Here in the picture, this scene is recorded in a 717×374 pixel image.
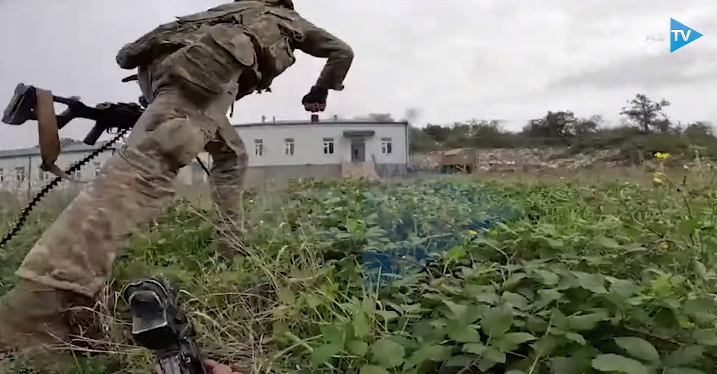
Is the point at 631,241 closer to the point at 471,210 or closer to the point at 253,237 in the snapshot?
the point at 471,210

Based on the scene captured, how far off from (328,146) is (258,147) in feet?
1.87

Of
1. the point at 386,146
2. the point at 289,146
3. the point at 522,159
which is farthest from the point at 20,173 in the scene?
the point at 522,159

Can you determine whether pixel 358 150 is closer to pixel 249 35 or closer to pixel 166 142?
pixel 249 35

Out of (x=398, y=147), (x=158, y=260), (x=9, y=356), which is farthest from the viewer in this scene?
(x=398, y=147)

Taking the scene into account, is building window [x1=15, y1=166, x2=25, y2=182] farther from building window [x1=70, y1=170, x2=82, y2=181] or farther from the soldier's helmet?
the soldier's helmet

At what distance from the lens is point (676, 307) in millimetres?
826

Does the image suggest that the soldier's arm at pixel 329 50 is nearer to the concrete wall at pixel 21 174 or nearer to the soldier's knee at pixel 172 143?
the soldier's knee at pixel 172 143

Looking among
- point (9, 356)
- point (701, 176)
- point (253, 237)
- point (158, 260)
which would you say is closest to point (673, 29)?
point (701, 176)

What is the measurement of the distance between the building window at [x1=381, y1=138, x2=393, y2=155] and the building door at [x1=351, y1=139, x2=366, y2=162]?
90 millimetres

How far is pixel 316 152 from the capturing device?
275 centimetres

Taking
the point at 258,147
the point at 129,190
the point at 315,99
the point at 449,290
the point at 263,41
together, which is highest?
the point at 263,41

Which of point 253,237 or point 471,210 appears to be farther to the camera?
point 471,210

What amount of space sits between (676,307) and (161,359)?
68 centimetres

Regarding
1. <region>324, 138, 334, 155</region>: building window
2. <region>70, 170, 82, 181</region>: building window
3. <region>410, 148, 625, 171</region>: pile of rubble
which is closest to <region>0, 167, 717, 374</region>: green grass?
<region>70, 170, 82, 181</region>: building window
